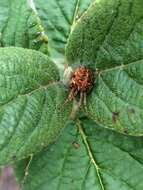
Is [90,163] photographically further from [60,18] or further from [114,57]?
[60,18]

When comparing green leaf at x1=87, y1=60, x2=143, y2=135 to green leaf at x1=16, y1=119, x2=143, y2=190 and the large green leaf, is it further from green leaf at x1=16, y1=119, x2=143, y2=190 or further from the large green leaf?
green leaf at x1=16, y1=119, x2=143, y2=190

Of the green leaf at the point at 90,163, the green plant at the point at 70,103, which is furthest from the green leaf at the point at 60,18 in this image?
the green leaf at the point at 90,163

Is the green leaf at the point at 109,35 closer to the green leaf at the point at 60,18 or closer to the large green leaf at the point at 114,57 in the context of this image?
the large green leaf at the point at 114,57

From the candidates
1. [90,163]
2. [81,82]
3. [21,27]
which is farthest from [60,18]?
[90,163]

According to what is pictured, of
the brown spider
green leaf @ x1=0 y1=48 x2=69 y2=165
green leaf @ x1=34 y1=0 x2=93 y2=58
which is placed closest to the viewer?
green leaf @ x1=0 y1=48 x2=69 y2=165

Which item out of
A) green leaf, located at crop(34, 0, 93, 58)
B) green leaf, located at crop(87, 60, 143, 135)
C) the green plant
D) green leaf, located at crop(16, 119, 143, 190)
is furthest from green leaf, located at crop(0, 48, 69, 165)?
green leaf, located at crop(34, 0, 93, 58)

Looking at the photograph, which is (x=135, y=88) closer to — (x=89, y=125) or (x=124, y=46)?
(x=124, y=46)
